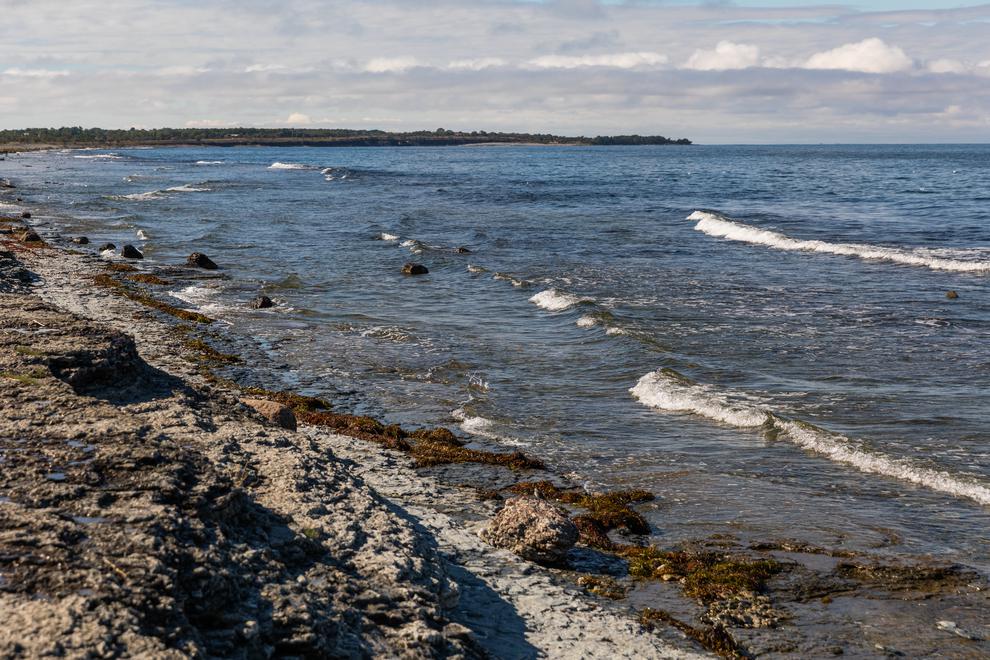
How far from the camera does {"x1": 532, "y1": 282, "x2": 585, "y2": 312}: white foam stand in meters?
27.2

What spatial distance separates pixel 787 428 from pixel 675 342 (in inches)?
279

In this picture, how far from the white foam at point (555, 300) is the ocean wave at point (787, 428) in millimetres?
8179

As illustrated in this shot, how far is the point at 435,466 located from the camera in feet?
44.6

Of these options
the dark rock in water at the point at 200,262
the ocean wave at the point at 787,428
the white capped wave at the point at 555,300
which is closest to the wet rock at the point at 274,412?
the ocean wave at the point at 787,428

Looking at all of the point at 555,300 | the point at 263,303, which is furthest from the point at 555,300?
the point at 263,303

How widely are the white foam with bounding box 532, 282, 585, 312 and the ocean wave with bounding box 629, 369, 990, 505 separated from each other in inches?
322

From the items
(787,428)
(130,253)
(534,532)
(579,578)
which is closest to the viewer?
(579,578)

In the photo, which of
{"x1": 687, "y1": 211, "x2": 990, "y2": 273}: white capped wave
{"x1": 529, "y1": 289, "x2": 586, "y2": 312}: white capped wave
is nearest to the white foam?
{"x1": 529, "y1": 289, "x2": 586, "y2": 312}: white capped wave

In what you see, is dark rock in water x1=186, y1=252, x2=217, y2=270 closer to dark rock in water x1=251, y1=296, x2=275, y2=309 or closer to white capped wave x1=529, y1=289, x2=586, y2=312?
dark rock in water x1=251, y1=296, x2=275, y2=309

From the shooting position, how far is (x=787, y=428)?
15.6 metres

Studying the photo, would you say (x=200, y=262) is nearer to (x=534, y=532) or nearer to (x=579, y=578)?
(x=534, y=532)

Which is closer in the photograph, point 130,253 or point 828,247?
point 130,253

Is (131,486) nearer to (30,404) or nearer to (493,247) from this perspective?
(30,404)

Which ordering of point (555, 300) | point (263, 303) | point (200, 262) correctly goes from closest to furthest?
point (263, 303) < point (555, 300) < point (200, 262)
